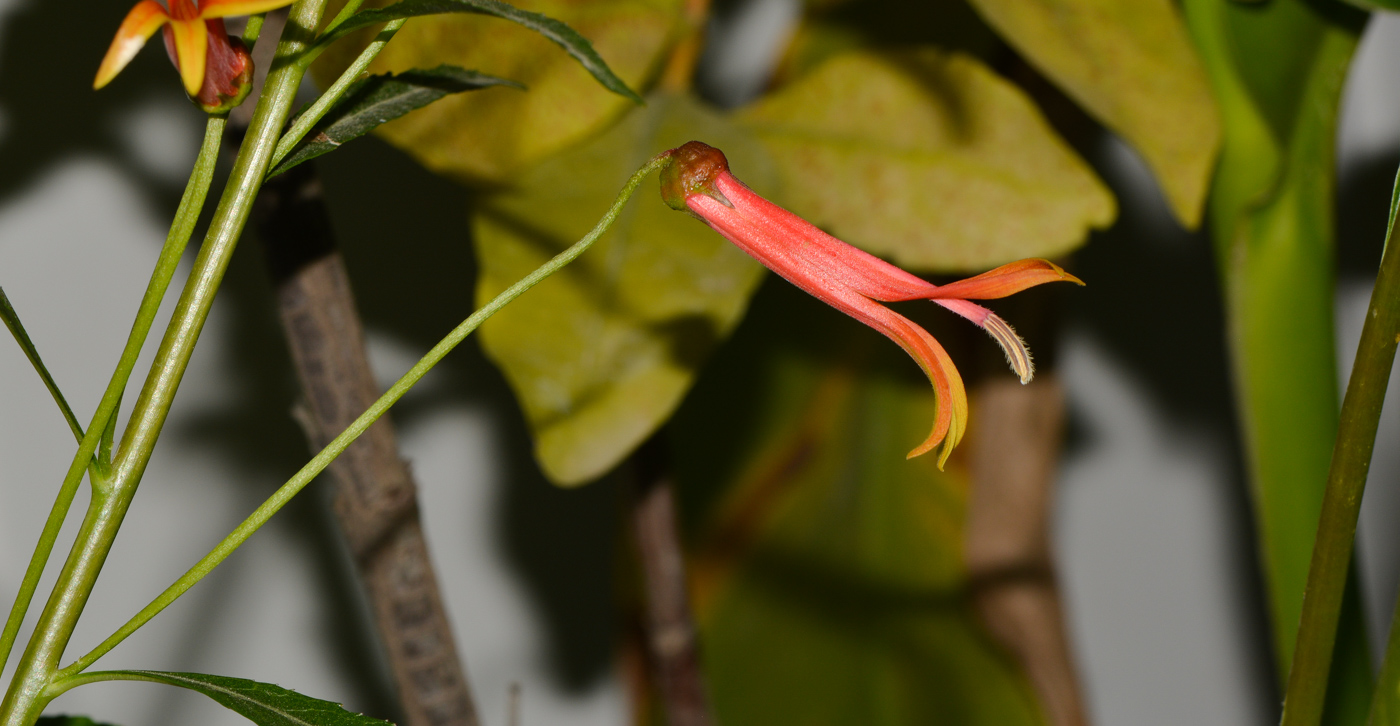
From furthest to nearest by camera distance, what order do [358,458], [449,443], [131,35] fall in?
[449,443], [358,458], [131,35]

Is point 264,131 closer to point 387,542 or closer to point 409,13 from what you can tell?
point 409,13

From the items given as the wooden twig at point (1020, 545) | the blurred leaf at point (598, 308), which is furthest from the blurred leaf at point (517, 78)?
the wooden twig at point (1020, 545)

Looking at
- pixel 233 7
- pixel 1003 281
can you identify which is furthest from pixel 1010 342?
pixel 233 7

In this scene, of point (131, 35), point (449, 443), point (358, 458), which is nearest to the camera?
point (131, 35)

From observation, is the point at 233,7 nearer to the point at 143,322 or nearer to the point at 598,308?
the point at 143,322

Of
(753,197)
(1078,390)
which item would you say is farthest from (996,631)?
(753,197)

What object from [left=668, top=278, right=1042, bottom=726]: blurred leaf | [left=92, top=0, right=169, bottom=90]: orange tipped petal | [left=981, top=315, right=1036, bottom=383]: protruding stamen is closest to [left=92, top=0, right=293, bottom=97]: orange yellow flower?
[left=92, top=0, right=169, bottom=90]: orange tipped petal
